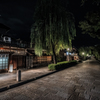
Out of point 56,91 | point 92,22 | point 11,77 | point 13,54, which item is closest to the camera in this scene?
point 56,91

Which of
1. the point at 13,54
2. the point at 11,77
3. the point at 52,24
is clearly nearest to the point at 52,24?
the point at 52,24

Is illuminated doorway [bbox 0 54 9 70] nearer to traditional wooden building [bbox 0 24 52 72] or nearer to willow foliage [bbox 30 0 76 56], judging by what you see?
traditional wooden building [bbox 0 24 52 72]

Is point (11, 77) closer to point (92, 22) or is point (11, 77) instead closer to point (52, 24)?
point (52, 24)

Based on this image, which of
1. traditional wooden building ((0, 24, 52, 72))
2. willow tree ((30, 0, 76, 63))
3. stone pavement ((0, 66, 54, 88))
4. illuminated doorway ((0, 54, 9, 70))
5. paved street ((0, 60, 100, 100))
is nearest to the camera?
paved street ((0, 60, 100, 100))

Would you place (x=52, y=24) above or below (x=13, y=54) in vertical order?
above

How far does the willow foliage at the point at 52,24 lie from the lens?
32.6ft

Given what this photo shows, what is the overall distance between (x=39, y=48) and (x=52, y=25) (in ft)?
13.1

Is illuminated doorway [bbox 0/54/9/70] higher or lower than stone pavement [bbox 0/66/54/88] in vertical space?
higher

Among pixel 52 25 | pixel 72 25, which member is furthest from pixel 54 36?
pixel 72 25

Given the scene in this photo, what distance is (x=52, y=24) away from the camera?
980cm

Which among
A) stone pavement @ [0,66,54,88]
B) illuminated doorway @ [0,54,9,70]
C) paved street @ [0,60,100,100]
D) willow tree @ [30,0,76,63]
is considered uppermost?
willow tree @ [30,0,76,63]

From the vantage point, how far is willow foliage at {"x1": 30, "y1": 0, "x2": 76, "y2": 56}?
9945 millimetres

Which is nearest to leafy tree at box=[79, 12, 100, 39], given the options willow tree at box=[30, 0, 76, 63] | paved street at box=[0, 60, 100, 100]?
willow tree at box=[30, 0, 76, 63]

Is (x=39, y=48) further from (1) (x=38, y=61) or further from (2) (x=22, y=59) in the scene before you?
(1) (x=38, y=61)
